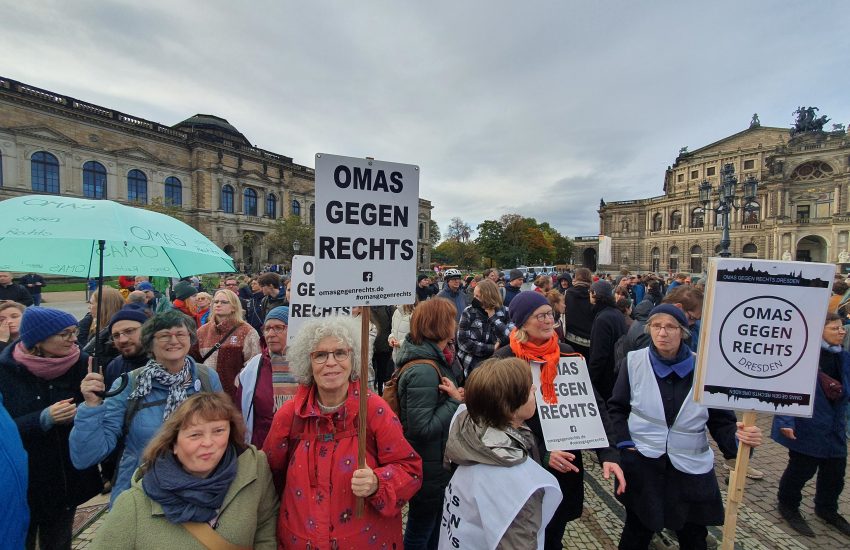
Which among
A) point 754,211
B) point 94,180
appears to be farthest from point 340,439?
point 754,211

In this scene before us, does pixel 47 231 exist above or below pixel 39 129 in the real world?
below

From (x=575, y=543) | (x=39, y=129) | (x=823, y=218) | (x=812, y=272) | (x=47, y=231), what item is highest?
(x=39, y=129)

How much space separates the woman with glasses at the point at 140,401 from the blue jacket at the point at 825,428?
504 centimetres

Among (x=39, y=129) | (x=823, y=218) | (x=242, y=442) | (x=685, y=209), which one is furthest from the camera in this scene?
(x=685, y=209)

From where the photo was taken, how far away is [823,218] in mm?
43438

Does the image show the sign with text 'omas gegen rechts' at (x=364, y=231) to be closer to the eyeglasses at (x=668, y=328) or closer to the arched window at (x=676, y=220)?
the eyeglasses at (x=668, y=328)

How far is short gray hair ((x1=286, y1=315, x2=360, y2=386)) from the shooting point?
2.13 m

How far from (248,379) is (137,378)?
73 centimetres

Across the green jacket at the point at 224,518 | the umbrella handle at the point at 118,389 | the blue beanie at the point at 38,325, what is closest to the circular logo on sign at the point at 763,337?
the green jacket at the point at 224,518

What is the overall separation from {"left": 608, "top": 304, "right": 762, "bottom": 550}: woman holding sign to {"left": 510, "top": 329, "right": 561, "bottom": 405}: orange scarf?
0.55 m

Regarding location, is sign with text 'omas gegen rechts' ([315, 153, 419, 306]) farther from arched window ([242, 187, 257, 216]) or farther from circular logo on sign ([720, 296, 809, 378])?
arched window ([242, 187, 257, 216])

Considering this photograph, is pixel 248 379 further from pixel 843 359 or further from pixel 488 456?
pixel 843 359

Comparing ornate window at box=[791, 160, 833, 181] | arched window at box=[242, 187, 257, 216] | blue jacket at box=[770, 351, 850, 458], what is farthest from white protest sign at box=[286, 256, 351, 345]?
ornate window at box=[791, 160, 833, 181]

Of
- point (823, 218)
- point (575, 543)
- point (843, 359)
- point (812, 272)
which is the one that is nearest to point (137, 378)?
point (575, 543)
